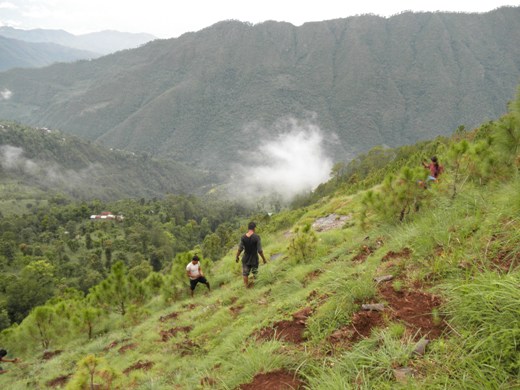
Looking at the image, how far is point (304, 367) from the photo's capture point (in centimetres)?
311

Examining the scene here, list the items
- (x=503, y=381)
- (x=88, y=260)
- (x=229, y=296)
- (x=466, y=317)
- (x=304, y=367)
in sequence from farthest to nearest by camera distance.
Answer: (x=88, y=260) → (x=229, y=296) → (x=304, y=367) → (x=466, y=317) → (x=503, y=381)

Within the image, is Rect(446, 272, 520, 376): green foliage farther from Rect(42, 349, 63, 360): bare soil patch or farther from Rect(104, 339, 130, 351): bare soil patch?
Rect(42, 349, 63, 360): bare soil patch

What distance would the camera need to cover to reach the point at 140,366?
6332 millimetres

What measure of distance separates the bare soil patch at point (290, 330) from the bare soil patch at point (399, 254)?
1491mm

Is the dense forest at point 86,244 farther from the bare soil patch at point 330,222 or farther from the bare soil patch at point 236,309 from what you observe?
the bare soil patch at point 236,309

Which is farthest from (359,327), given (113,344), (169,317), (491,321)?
(113,344)

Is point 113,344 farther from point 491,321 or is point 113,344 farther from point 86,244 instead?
point 86,244

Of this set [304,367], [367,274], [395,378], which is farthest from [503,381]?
[367,274]

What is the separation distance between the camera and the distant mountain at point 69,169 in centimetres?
15588

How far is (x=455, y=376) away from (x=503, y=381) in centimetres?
30

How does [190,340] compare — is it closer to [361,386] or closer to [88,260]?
[361,386]

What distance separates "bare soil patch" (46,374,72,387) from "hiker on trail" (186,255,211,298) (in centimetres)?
389

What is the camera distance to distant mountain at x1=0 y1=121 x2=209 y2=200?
15588cm

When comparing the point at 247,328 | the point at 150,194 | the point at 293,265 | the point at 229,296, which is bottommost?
the point at 150,194
